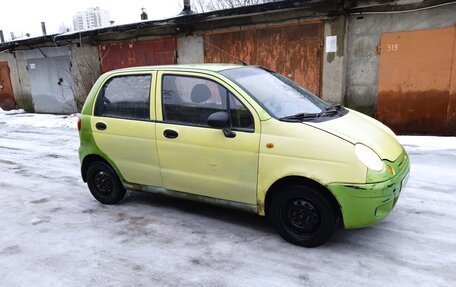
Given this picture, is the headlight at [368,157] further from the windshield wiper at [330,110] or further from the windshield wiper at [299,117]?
the windshield wiper at [330,110]

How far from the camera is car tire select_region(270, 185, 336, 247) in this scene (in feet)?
10.9

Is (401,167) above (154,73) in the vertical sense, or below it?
below

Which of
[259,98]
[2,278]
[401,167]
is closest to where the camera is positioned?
[2,278]

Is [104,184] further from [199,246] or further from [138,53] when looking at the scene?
[138,53]

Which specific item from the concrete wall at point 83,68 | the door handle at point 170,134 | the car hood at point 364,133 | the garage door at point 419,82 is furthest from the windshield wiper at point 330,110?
the concrete wall at point 83,68

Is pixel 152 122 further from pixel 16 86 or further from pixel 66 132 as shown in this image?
pixel 16 86

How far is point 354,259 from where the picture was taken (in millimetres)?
3283

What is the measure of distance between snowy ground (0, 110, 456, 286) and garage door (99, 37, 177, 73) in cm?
755

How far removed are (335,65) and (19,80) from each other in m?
14.7

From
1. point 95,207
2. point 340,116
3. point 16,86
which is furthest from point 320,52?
point 16,86

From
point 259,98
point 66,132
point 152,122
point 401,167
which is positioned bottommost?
point 66,132

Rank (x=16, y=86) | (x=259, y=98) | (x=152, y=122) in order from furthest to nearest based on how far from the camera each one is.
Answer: (x=16, y=86)
(x=152, y=122)
(x=259, y=98)

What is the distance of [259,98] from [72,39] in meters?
13.0

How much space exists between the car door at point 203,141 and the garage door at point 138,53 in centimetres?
828
